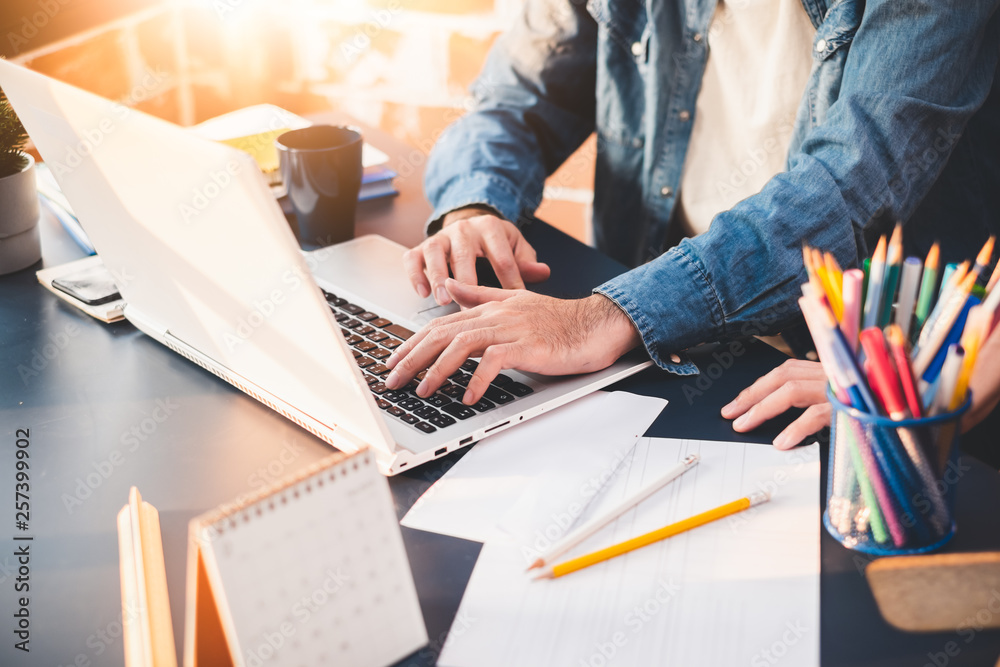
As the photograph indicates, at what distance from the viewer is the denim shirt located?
86 cm

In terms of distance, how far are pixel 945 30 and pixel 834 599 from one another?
2.03 ft

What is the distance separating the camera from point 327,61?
86.6 inches

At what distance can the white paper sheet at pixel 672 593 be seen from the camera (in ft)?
1.69

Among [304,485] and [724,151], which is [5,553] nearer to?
[304,485]

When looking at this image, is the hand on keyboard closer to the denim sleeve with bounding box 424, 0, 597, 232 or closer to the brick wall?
the denim sleeve with bounding box 424, 0, 597, 232

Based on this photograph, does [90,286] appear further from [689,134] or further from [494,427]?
[689,134]

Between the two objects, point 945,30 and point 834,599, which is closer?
point 834,599

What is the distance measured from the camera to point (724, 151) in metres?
1.24

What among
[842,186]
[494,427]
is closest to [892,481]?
[494,427]

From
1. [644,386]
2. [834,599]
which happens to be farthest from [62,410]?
[834,599]

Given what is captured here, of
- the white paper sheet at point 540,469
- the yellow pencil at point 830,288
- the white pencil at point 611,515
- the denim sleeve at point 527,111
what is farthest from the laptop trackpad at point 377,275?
the yellow pencil at point 830,288

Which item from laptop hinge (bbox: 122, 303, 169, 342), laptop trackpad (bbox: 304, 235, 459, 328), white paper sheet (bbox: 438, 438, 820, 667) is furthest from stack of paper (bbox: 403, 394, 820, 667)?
laptop hinge (bbox: 122, 303, 169, 342)

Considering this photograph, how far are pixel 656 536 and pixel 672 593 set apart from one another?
0.05 metres

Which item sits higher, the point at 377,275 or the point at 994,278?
the point at 994,278
